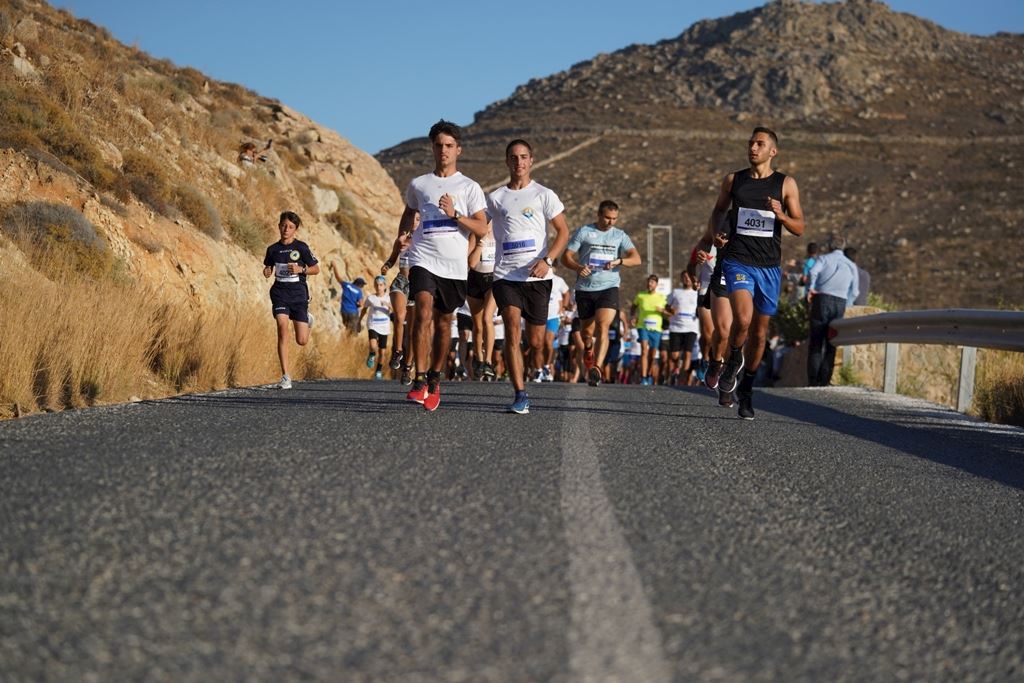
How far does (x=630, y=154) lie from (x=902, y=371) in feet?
281

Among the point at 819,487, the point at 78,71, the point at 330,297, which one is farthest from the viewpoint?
the point at 330,297

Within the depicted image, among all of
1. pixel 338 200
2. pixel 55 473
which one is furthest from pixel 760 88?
pixel 55 473

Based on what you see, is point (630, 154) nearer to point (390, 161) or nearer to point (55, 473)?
point (390, 161)

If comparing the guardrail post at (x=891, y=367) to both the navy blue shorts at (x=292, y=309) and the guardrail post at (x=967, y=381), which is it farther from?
the navy blue shorts at (x=292, y=309)

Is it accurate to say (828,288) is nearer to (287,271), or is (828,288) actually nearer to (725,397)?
(725,397)

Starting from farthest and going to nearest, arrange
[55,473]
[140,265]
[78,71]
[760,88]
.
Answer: [760,88]
[78,71]
[140,265]
[55,473]

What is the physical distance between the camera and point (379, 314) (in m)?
21.3

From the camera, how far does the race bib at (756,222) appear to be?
10117mm

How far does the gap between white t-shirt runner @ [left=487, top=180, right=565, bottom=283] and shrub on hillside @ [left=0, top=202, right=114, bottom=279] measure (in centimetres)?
629

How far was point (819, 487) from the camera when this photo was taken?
620 cm

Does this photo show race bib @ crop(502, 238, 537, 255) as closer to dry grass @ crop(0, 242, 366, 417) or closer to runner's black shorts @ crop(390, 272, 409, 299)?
dry grass @ crop(0, 242, 366, 417)

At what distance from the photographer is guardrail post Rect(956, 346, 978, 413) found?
12.5 meters

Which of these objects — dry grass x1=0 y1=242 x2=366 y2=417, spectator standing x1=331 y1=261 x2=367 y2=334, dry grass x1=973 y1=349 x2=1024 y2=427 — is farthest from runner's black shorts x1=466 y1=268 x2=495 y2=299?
spectator standing x1=331 y1=261 x2=367 y2=334

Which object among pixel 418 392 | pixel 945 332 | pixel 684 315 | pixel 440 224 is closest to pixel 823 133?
pixel 684 315
